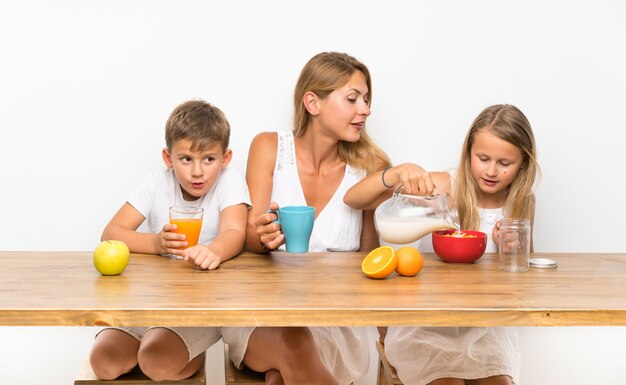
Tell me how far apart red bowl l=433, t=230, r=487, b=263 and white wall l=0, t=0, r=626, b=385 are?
1016 millimetres

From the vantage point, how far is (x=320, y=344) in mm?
2029

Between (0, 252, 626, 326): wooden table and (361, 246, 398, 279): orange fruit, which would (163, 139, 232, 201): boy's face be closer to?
(0, 252, 626, 326): wooden table

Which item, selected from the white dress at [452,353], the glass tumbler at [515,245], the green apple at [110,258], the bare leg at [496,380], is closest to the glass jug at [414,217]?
the glass tumbler at [515,245]

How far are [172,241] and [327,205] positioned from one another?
0.73m

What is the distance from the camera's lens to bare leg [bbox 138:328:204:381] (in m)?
1.82

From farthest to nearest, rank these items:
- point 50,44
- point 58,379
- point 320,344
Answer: point 58,379 < point 50,44 < point 320,344

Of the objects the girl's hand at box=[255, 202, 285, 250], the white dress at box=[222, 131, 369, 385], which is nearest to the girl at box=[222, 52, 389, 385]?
the white dress at box=[222, 131, 369, 385]

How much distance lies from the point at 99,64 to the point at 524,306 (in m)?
1.90

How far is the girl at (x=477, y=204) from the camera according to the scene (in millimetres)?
1979

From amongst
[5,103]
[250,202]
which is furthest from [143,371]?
[5,103]

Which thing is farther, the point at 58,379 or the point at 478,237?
the point at 58,379

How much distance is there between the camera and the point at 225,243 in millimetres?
1925

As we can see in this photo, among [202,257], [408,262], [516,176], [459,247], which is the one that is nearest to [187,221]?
[202,257]

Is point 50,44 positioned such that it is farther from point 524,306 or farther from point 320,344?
point 524,306
